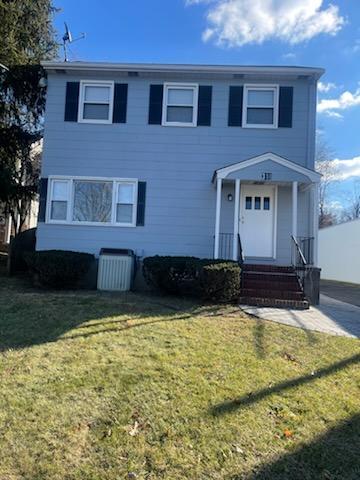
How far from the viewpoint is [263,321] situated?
23.9 ft

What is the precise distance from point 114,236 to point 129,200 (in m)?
1.10

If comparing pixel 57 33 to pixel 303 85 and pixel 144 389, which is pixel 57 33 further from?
pixel 144 389

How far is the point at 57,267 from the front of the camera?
9.54 m

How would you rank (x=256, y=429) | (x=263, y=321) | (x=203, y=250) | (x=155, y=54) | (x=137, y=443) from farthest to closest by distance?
(x=155, y=54) → (x=203, y=250) → (x=263, y=321) → (x=256, y=429) → (x=137, y=443)

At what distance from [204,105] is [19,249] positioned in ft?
23.3

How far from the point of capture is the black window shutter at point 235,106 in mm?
11469

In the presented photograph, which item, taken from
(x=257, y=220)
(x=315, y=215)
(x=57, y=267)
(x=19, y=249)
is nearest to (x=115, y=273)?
(x=57, y=267)

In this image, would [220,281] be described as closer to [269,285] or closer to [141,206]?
[269,285]

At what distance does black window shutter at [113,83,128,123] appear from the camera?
1164 cm

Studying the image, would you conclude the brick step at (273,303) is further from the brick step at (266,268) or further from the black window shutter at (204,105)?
the black window shutter at (204,105)

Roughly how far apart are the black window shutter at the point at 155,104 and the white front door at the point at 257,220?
3115 millimetres

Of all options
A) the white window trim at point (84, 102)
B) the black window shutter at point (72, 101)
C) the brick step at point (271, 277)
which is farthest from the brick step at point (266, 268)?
the black window shutter at point (72, 101)

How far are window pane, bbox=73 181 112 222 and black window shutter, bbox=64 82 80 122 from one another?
1903 millimetres

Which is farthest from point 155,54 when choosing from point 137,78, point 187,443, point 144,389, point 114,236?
point 187,443
